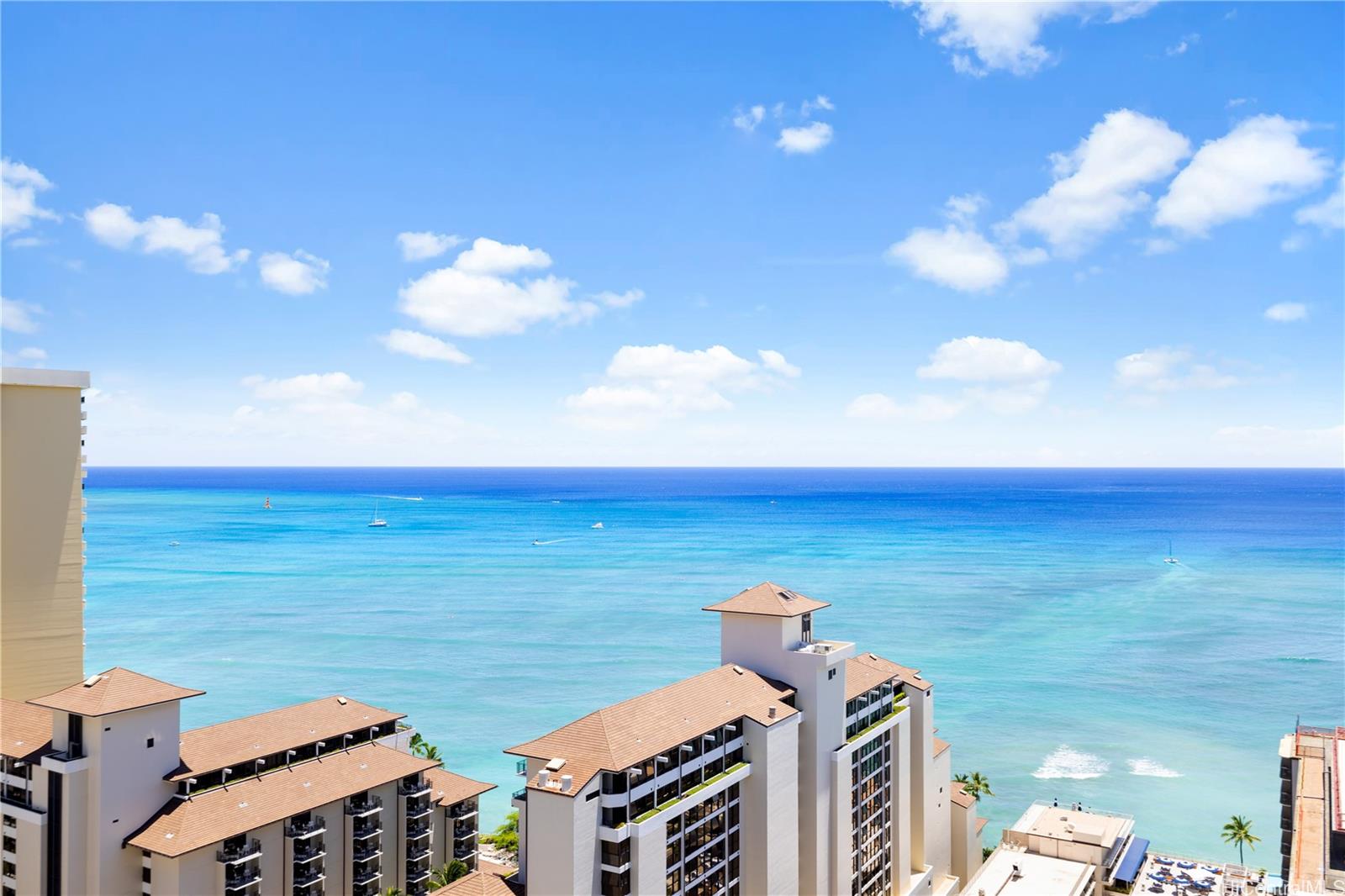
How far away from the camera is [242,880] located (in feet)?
86.9

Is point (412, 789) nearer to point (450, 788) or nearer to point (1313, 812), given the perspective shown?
point (450, 788)

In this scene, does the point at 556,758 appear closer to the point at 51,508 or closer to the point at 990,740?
the point at 51,508

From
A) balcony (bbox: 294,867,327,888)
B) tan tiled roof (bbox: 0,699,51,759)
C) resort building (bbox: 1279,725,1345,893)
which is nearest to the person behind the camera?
tan tiled roof (bbox: 0,699,51,759)

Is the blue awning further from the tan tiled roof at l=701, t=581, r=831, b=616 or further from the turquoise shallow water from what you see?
the tan tiled roof at l=701, t=581, r=831, b=616

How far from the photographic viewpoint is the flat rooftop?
37562 mm

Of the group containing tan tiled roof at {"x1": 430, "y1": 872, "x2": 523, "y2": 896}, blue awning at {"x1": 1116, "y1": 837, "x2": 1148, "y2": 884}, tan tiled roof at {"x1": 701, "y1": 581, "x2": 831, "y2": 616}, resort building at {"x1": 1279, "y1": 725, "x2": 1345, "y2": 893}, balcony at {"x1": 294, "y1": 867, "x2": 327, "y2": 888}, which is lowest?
blue awning at {"x1": 1116, "y1": 837, "x2": 1148, "y2": 884}

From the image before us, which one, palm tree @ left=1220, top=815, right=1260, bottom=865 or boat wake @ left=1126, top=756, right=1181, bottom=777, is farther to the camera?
boat wake @ left=1126, top=756, right=1181, bottom=777

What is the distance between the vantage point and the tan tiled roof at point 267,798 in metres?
25.9

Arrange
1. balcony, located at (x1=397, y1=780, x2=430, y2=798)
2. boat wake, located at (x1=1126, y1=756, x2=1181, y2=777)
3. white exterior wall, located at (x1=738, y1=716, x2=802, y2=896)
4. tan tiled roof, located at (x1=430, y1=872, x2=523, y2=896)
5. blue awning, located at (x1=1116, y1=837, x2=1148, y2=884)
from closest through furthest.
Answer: tan tiled roof, located at (x1=430, y1=872, x2=523, y2=896) → white exterior wall, located at (x1=738, y1=716, x2=802, y2=896) → balcony, located at (x1=397, y1=780, x2=430, y2=798) → blue awning, located at (x1=1116, y1=837, x2=1148, y2=884) → boat wake, located at (x1=1126, y1=756, x2=1181, y2=777)

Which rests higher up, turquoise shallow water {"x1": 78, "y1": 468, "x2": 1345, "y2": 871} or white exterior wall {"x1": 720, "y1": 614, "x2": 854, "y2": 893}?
white exterior wall {"x1": 720, "y1": 614, "x2": 854, "y2": 893}

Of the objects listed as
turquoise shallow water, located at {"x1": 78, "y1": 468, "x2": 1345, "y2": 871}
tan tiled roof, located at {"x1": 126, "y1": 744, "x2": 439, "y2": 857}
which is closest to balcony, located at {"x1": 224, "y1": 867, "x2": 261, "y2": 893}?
tan tiled roof, located at {"x1": 126, "y1": 744, "x2": 439, "y2": 857}

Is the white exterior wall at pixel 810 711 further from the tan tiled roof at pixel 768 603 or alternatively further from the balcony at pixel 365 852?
the balcony at pixel 365 852

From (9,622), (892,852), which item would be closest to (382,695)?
(9,622)

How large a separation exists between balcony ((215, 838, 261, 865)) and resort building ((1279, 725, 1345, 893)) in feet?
115
